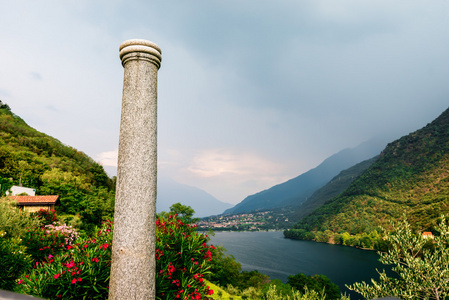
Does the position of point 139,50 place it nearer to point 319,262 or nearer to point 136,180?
point 136,180

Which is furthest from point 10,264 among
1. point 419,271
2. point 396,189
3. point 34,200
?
point 396,189

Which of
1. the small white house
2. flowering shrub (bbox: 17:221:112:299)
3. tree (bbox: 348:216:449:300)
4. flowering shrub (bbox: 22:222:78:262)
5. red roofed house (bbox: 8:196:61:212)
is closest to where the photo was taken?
flowering shrub (bbox: 17:221:112:299)

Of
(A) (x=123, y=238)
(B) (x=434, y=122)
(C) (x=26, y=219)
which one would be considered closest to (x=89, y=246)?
(A) (x=123, y=238)

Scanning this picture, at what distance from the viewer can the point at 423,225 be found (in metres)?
70.2

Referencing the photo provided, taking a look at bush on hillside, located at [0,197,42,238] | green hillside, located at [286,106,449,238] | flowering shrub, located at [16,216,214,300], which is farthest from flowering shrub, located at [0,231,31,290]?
Result: green hillside, located at [286,106,449,238]

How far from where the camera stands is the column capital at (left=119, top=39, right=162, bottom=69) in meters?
3.82

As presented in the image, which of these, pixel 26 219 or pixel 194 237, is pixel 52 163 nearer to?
pixel 26 219

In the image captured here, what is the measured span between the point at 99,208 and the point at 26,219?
11754 mm

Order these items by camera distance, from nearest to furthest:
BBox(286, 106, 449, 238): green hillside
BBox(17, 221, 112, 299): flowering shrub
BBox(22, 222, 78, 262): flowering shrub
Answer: BBox(17, 221, 112, 299): flowering shrub, BBox(22, 222, 78, 262): flowering shrub, BBox(286, 106, 449, 238): green hillside

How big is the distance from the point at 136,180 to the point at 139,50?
214 cm

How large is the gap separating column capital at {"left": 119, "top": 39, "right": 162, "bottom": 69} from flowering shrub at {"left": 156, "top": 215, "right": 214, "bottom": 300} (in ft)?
15.6

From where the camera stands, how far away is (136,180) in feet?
11.7

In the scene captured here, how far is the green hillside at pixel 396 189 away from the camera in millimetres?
104250

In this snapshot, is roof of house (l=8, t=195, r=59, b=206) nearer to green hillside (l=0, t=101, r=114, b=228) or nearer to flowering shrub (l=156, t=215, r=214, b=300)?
green hillside (l=0, t=101, r=114, b=228)
